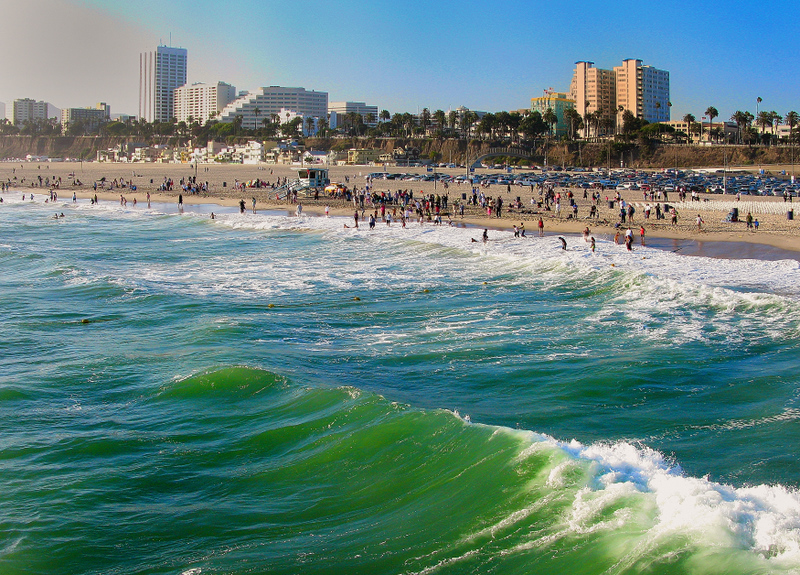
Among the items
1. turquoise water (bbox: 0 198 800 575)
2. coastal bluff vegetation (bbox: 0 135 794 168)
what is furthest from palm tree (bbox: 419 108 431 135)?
turquoise water (bbox: 0 198 800 575)

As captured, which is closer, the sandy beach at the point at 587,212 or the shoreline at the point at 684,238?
the shoreline at the point at 684,238

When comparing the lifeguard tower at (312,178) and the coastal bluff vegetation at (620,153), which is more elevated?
the coastal bluff vegetation at (620,153)

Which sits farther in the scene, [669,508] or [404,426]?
[404,426]

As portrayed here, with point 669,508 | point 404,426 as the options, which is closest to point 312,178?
point 404,426

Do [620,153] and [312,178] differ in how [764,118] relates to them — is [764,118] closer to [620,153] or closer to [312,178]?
[620,153]

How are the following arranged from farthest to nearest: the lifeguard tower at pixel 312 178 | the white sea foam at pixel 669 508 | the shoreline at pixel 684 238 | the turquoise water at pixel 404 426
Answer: the lifeguard tower at pixel 312 178, the shoreline at pixel 684 238, the turquoise water at pixel 404 426, the white sea foam at pixel 669 508

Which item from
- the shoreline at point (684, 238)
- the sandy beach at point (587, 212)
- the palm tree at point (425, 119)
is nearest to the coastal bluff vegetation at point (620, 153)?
the palm tree at point (425, 119)

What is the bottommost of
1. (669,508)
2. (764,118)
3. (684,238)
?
(669,508)

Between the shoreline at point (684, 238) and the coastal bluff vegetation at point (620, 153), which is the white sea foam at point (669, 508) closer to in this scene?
the shoreline at point (684, 238)

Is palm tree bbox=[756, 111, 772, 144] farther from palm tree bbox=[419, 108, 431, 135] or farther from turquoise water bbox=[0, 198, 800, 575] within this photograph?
turquoise water bbox=[0, 198, 800, 575]

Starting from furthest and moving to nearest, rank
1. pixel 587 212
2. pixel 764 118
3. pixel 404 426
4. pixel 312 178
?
pixel 764 118
pixel 312 178
pixel 587 212
pixel 404 426
